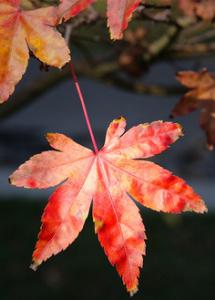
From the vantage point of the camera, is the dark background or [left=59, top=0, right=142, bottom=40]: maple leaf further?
the dark background

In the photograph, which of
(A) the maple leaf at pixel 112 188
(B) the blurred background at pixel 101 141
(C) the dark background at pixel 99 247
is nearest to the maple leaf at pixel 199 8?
(B) the blurred background at pixel 101 141

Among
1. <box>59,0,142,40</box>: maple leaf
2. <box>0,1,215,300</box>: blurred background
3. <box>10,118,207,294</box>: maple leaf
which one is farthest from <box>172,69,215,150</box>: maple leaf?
<box>59,0,142,40</box>: maple leaf

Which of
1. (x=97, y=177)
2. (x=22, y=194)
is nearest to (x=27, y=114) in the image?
(x=22, y=194)

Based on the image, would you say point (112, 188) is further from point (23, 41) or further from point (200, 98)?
point (200, 98)

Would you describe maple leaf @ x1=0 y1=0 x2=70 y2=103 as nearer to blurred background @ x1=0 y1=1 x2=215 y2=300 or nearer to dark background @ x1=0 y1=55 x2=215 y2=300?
blurred background @ x1=0 y1=1 x2=215 y2=300

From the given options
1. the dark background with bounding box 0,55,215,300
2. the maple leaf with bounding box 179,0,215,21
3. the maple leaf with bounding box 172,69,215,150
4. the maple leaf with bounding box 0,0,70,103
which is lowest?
the dark background with bounding box 0,55,215,300

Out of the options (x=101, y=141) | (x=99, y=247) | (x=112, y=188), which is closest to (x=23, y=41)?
(x=112, y=188)

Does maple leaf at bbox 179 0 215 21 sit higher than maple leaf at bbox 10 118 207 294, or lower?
higher

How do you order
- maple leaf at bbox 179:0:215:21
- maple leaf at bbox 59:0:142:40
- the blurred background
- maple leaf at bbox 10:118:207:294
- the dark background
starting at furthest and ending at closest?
the dark background, the blurred background, maple leaf at bbox 179:0:215:21, maple leaf at bbox 10:118:207:294, maple leaf at bbox 59:0:142:40
